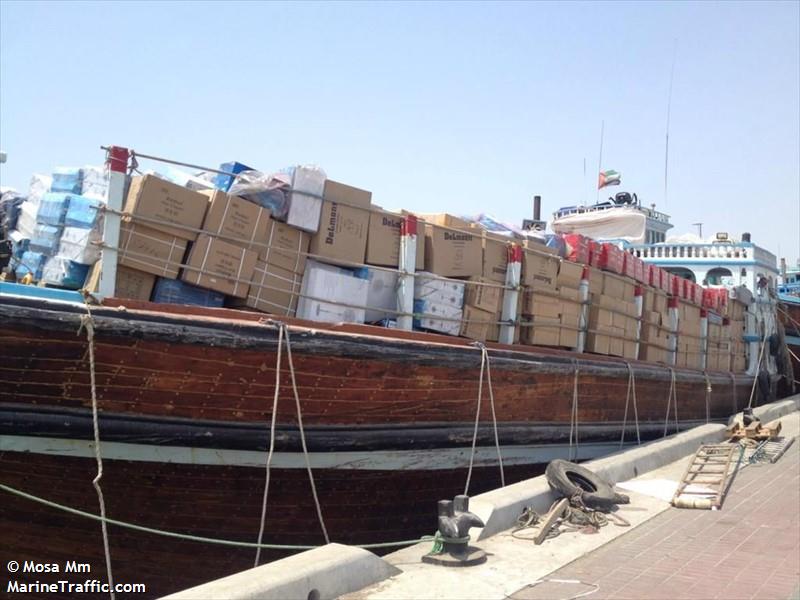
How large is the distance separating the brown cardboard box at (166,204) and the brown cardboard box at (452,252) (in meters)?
2.33

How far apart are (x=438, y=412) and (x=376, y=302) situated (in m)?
1.11

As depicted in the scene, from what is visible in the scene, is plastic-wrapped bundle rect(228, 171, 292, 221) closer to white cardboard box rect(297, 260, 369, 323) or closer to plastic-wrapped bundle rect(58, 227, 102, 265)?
white cardboard box rect(297, 260, 369, 323)

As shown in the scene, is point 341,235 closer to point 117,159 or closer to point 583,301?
point 117,159

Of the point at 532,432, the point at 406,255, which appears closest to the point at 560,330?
the point at 532,432

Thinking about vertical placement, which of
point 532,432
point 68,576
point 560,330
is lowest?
point 68,576

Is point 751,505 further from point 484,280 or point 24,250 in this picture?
point 24,250

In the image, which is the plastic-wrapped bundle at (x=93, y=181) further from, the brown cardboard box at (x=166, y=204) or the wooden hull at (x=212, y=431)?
the wooden hull at (x=212, y=431)

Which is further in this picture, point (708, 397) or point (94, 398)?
point (708, 397)

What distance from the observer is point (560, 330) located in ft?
28.9

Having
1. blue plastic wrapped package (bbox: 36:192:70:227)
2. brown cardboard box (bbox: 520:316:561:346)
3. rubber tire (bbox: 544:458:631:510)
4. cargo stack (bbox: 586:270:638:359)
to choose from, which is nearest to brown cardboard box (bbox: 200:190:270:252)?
blue plastic wrapped package (bbox: 36:192:70:227)

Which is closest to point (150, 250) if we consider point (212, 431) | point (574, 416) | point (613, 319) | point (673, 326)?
point (212, 431)

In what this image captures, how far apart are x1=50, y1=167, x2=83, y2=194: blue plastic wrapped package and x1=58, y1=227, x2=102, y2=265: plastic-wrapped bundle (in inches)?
18.6

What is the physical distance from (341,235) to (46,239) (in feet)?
7.44

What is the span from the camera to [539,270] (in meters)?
8.43
